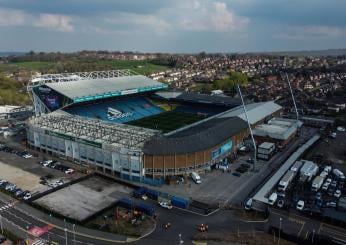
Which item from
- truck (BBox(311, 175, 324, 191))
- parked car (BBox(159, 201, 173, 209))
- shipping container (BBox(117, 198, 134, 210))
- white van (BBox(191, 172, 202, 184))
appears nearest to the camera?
shipping container (BBox(117, 198, 134, 210))

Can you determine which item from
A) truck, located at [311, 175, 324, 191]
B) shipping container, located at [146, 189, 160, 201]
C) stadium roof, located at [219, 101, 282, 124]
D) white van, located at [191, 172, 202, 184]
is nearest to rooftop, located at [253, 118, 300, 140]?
stadium roof, located at [219, 101, 282, 124]

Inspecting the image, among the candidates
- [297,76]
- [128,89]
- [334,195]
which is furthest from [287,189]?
[297,76]

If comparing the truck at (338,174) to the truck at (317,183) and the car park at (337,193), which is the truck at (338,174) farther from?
the car park at (337,193)

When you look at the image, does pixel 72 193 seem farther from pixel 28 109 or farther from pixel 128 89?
pixel 28 109

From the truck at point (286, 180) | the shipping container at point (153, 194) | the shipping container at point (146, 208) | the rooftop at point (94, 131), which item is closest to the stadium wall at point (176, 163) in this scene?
the rooftop at point (94, 131)

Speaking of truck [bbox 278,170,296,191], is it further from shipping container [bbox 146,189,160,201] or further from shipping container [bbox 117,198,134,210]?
shipping container [bbox 117,198,134,210]

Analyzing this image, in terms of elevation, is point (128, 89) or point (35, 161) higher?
point (128, 89)

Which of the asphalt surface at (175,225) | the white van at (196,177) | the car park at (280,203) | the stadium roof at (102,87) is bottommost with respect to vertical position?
the asphalt surface at (175,225)
